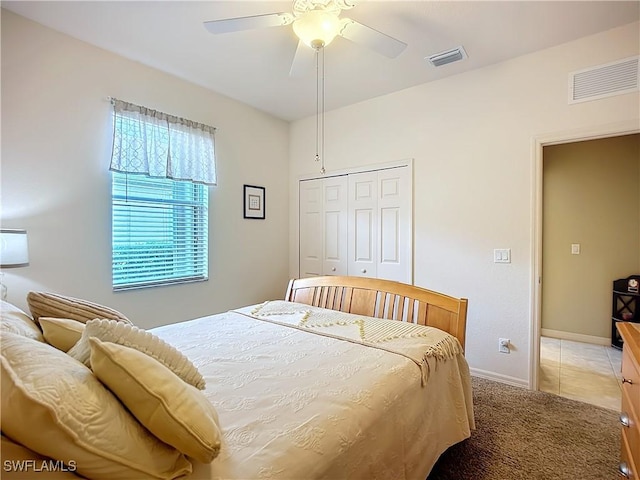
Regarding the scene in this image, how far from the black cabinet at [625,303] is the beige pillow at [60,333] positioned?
4772 millimetres

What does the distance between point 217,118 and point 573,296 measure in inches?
184

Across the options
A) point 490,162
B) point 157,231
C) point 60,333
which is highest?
point 490,162

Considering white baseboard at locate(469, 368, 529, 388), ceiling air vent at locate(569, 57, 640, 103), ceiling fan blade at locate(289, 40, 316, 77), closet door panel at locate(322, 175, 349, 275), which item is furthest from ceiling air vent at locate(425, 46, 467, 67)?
white baseboard at locate(469, 368, 529, 388)

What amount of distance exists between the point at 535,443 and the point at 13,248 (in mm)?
3314

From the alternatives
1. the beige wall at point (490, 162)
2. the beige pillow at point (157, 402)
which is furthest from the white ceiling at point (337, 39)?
the beige pillow at point (157, 402)

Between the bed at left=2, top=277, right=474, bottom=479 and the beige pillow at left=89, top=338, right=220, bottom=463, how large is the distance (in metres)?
0.06

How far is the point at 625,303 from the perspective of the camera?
11.6ft

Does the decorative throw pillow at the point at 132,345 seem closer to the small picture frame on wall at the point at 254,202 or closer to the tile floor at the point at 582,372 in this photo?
the small picture frame on wall at the point at 254,202

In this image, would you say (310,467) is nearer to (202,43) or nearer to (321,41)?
(321,41)

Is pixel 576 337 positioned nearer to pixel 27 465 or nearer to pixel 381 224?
pixel 381 224

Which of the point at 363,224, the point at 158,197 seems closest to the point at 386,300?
the point at 363,224

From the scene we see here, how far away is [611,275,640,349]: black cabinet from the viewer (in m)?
3.43

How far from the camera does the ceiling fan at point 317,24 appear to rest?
176 cm

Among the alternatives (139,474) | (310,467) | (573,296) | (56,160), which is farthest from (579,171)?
(56,160)
